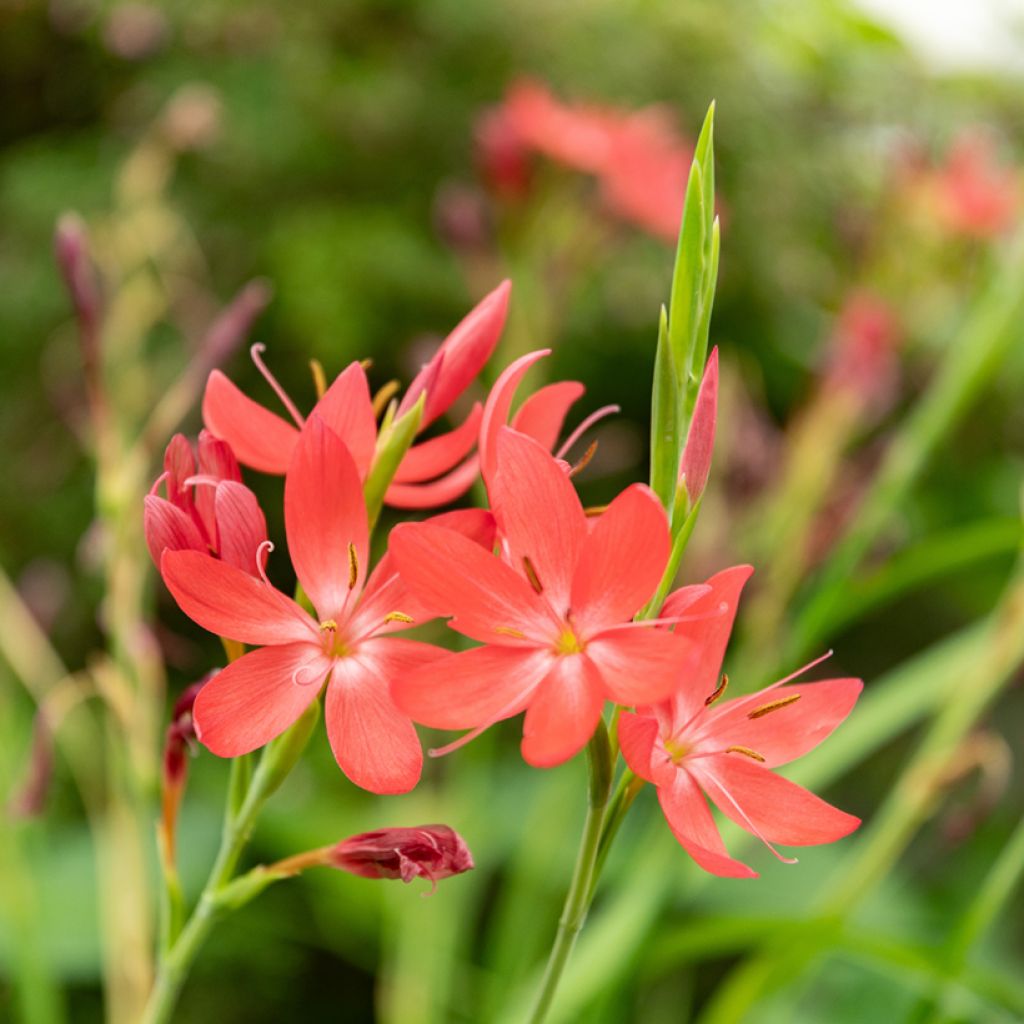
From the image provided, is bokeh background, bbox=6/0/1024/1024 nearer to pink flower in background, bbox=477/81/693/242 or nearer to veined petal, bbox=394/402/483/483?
pink flower in background, bbox=477/81/693/242

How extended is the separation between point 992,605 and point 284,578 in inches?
38.7

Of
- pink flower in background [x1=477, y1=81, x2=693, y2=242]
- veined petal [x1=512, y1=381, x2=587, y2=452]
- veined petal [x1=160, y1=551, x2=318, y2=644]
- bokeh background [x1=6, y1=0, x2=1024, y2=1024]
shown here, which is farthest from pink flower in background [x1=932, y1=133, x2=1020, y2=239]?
veined petal [x1=160, y1=551, x2=318, y2=644]

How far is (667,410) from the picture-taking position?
30 cm

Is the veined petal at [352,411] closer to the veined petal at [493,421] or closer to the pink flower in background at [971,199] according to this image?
the veined petal at [493,421]

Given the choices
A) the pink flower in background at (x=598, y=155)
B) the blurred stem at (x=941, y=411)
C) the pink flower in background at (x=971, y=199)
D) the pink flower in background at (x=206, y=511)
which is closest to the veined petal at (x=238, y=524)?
the pink flower in background at (x=206, y=511)

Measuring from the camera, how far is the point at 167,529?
0.31m

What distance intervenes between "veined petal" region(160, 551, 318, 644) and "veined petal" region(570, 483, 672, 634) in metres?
0.08

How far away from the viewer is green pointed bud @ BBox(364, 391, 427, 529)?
0.32 m

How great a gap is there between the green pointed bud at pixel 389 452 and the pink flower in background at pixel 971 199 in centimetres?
94

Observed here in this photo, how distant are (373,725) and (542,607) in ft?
0.18

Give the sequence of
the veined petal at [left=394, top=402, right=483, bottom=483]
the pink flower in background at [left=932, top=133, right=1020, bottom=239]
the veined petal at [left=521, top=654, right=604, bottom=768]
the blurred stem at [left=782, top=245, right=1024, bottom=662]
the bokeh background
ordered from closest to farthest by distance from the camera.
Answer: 1. the veined petal at [left=521, top=654, right=604, bottom=768]
2. the veined petal at [left=394, top=402, right=483, bottom=483]
3. the blurred stem at [left=782, top=245, right=1024, bottom=662]
4. the bokeh background
5. the pink flower in background at [left=932, top=133, right=1020, bottom=239]

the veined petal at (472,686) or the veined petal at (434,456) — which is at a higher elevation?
the veined petal at (434,456)

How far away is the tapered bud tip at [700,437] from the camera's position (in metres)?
0.31

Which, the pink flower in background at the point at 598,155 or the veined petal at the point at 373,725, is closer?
the veined petal at the point at 373,725
